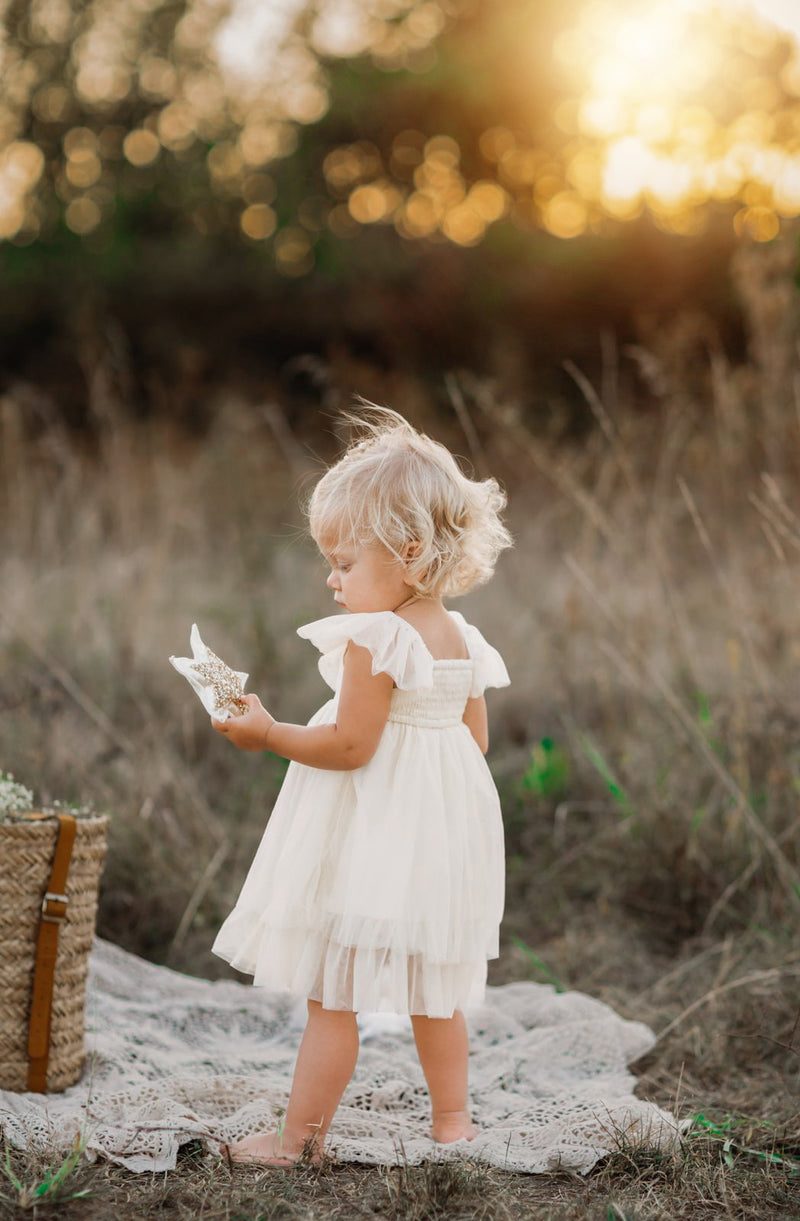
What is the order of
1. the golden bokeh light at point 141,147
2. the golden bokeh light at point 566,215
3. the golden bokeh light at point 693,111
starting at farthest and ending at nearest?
the golden bokeh light at point 141,147, the golden bokeh light at point 566,215, the golden bokeh light at point 693,111

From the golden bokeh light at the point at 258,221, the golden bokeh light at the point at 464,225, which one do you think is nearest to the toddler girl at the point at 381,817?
the golden bokeh light at the point at 464,225

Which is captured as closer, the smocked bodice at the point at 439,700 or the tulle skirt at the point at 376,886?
the tulle skirt at the point at 376,886

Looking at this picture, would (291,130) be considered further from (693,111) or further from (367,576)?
(367,576)

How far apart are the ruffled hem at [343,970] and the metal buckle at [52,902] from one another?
0.40 meters

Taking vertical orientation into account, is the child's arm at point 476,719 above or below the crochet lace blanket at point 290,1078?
above

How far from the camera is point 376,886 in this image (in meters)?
1.89

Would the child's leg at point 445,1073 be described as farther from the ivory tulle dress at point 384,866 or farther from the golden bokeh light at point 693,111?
the golden bokeh light at point 693,111

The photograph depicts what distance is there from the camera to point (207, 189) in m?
10.7

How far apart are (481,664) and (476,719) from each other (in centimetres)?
13

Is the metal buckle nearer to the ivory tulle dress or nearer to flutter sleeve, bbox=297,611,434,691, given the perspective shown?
the ivory tulle dress

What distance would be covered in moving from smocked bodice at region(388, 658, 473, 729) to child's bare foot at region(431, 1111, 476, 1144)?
0.69 meters

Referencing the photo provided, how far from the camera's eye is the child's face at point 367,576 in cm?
199

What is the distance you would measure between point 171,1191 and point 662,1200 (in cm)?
76

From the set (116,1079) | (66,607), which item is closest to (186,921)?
(116,1079)
